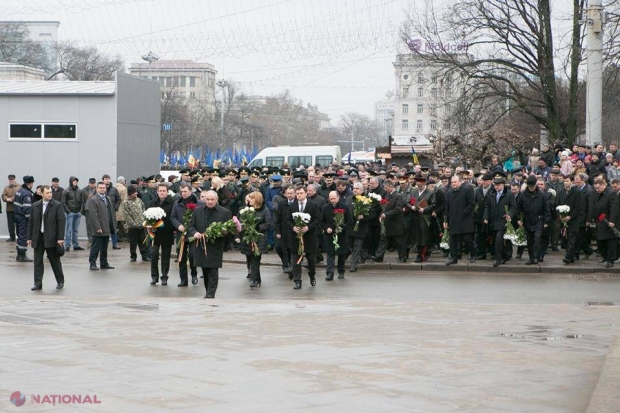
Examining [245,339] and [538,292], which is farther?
[538,292]

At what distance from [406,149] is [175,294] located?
33896 mm

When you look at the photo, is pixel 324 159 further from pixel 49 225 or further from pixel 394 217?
pixel 49 225

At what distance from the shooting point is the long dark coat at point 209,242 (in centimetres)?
1695

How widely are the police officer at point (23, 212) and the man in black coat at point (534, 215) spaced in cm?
1129

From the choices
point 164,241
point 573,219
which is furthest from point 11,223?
point 573,219

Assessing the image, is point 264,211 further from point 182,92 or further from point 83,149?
point 182,92

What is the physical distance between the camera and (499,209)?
73.5 ft

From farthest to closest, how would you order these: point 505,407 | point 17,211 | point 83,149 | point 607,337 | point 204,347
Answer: point 83,149
point 17,211
point 607,337
point 204,347
point 505,407

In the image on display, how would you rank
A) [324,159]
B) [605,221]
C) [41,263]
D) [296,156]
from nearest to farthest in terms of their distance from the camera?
[41,263]
[605,221]
[296,156]
[324,159]

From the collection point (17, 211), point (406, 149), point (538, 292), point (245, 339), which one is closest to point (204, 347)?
point (245, 339)

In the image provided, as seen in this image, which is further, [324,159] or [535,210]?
[324,159]

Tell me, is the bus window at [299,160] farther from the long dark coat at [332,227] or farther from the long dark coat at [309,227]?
the long dark coat at [309,227]

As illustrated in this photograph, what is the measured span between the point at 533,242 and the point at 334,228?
4797 mm

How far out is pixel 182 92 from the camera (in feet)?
308
